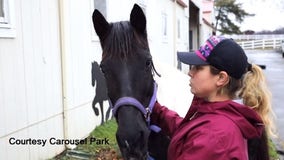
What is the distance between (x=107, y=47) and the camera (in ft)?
7.53

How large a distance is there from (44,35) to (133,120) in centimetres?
279

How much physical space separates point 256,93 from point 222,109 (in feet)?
1.09

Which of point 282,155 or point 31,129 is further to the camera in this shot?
point 282,155

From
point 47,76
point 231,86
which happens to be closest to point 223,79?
point 231,86

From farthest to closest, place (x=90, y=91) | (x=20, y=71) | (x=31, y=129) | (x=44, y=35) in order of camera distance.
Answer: (x=90, y=91)
(x=44, y=35)
(x=31, y=129)
(x=20, y=71)

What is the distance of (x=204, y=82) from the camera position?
1761 mm

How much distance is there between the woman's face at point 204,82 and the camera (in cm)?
175

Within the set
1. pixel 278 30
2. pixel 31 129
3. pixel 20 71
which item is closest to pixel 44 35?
pixel 20 71

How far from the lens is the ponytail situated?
73.9 inches

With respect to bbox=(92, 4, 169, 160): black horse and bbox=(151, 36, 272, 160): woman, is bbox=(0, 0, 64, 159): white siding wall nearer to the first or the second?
bbox=(92, 4, 169, 160): black horse

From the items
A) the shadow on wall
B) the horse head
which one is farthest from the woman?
the shadow on wall

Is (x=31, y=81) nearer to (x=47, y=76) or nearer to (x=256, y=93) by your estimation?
(x=47, y=76)

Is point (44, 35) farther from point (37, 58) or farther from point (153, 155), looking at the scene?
point (153, 155)

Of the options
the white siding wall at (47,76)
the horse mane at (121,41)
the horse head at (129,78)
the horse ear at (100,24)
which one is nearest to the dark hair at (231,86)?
the horse head at (129,78)
